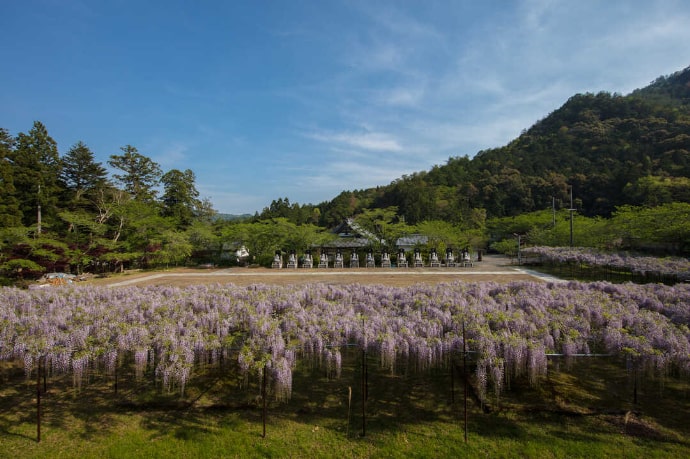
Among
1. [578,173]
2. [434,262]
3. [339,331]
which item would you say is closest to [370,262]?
[434,262]

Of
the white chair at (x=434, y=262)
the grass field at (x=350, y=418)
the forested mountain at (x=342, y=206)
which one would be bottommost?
the grass field at (x=350, y=418)

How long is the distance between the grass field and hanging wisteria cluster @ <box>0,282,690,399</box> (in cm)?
39

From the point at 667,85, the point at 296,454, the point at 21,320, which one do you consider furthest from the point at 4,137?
the point at 667,85

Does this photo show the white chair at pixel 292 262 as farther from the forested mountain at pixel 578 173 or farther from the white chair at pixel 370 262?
the forested mountain at pixel 578 173

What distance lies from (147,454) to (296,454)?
208 centimetres

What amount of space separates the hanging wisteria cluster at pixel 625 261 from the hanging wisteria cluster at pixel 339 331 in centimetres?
744

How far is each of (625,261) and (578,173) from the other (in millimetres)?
40254

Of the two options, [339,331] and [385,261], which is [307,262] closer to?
[385,261]

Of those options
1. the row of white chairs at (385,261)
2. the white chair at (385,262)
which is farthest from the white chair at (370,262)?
the white chair at (385,262)

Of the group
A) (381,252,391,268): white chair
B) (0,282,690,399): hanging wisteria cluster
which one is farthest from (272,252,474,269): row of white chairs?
(0,282,690,399): hanging wisteria cluster

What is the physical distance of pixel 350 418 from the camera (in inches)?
207

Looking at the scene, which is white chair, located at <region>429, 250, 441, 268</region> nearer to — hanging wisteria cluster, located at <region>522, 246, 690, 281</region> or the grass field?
hanging wisteria cluster, located at <region>522, 246, 690, 281</region>

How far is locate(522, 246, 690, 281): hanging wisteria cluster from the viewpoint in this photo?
13.2 metres

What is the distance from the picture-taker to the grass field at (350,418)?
14.9ft
